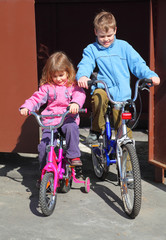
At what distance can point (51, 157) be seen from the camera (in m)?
3.83

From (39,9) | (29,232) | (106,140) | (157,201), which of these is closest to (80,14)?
(39,9)

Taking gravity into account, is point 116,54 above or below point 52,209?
above

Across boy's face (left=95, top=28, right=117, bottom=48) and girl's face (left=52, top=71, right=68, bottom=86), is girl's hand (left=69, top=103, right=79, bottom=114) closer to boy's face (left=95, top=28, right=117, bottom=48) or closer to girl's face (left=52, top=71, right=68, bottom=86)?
girl's face (left=52, top=71, right=68, bottom=86)

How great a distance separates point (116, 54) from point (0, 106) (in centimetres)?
164

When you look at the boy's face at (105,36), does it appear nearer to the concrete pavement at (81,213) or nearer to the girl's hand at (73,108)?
the girl's hand at (73,108)

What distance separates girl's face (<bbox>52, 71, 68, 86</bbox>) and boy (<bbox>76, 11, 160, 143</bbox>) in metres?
0.18

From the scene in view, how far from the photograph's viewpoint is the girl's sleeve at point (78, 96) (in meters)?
4.11

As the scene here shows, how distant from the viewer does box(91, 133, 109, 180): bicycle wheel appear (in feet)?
14.8

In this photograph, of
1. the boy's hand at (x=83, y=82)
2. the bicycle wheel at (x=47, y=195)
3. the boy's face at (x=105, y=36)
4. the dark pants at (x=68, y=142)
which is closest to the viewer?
the bicycle wheel at (x=47, y=195)

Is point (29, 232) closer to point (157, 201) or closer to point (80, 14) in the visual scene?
point (157, 201)

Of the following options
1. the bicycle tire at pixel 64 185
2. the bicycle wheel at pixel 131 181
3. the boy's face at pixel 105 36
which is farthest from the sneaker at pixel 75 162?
the boy's face at pixel 105 36

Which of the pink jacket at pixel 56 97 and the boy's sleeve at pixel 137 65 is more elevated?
the boy's sleeve at pixel 137 65

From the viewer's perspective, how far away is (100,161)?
4770 mm

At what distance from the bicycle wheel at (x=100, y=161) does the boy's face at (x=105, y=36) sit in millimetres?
986
